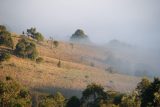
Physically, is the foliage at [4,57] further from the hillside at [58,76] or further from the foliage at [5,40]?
the foliage at [5,40]

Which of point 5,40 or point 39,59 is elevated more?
point 5,40

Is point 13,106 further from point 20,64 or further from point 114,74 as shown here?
point 114,74

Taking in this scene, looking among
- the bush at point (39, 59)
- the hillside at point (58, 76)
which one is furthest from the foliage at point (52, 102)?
the bush at point (39, 59)

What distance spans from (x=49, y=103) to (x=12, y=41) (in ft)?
262

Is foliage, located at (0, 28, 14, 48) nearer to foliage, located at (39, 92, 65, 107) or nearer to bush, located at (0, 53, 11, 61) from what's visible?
bush, located at (0, 53, 11, 61)

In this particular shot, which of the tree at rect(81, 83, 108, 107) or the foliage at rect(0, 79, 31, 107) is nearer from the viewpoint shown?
the foliage at rect(0, 79, 31, 107)

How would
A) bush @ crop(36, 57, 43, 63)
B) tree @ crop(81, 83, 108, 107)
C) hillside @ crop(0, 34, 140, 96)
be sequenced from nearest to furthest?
tree @ crop(81, 83, 108, 107), hillside @ crop(0, 34, 140, 96), bush @ crop(36, 57, 43, 63)

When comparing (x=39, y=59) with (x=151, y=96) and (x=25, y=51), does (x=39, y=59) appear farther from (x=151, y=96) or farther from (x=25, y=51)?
(x=151, y=96)

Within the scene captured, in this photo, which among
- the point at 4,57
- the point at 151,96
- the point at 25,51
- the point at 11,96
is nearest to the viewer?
the point at 151,96

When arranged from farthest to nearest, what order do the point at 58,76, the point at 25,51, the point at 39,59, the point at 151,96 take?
1. the point at 25,51
2. the point at 39,59
3. the point at 58,76
4. the point at 151,96

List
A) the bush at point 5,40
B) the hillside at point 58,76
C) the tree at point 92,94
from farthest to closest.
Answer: the bush at point 5,40, the hillside at point 58,76, the tree at point 92,94

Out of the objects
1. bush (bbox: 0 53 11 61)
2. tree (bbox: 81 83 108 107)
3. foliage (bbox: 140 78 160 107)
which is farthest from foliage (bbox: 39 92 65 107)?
bush (bbox: 0 53 11 61)

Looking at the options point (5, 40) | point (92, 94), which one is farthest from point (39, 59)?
point (92, 94)

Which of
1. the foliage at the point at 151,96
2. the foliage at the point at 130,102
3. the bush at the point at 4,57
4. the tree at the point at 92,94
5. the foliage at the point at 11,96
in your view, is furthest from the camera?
the bush at the point at 4,57
